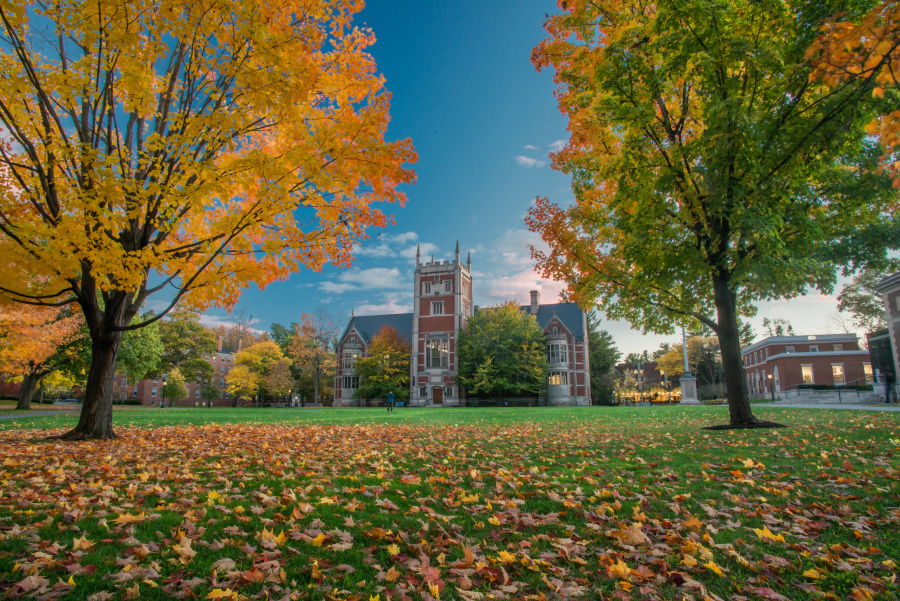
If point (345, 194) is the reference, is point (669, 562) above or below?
below

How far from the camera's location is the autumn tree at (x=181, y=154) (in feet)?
22.2

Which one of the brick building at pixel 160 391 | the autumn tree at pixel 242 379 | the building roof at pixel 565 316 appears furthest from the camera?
the brick building at pixel 160 391

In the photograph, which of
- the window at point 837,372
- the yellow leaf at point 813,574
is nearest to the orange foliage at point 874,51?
the yellow leaf at point 813,574

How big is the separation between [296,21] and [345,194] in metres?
3.48

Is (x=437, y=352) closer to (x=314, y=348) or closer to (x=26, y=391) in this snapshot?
(x=314, y=348)

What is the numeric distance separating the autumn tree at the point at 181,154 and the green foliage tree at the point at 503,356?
40622 mm

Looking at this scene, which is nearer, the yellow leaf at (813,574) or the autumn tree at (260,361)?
the yellow leaf at (813,574)

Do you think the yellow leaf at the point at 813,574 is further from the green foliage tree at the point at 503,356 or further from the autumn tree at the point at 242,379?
the autumn tree at the point at 242,379

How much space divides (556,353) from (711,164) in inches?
1698

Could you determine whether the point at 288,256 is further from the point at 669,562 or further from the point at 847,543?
the point at 847,543

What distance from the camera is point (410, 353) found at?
5419cm

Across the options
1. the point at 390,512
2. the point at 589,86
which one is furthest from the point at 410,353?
the point at 390,512

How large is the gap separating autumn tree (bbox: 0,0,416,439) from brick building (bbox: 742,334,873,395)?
1993 inches

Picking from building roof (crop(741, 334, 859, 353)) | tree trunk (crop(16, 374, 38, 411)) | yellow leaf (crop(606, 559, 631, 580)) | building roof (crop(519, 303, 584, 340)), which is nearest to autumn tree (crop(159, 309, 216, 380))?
tree trunk (crop(16, 374, 38, 411))
